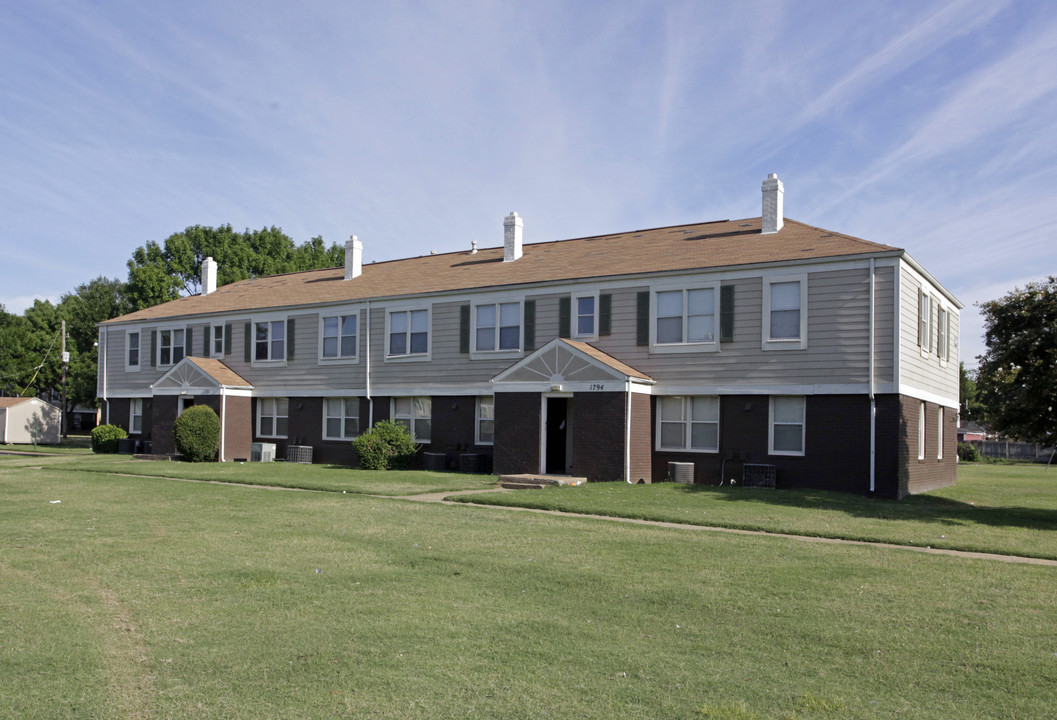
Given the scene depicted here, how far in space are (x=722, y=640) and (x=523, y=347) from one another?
18078 millimetres

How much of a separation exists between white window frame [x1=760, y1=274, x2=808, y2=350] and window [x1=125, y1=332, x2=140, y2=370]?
2572 cm

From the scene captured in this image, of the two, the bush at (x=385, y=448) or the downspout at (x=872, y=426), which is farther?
the bush at (x=385, y=448)

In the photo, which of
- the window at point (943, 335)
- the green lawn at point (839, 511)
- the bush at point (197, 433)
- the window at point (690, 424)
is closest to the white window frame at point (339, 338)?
the bush at point (197, 433)

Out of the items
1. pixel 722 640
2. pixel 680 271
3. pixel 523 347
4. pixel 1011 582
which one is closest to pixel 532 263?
pixel 523 347

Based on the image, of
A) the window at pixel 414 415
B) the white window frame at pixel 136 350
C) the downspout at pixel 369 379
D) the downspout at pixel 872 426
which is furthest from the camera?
the white window frame at pixel 136 350

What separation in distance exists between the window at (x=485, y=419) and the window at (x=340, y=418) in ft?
16.6

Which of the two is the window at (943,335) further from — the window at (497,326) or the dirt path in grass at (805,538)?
the dirt path in grass at (805,538)

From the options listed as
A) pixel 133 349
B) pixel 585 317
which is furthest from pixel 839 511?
pixel 133 349

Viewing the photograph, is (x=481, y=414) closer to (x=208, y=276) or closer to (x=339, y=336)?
(x=339, y=336)

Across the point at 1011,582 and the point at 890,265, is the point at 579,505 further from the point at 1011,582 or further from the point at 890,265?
the point at 890,265

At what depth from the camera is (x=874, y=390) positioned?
19.4m

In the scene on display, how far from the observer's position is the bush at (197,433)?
92.9 feet

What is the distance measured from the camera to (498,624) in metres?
7.36

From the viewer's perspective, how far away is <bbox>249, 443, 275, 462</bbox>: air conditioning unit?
29.5m
